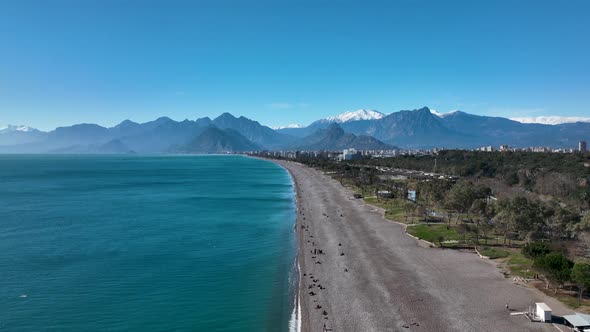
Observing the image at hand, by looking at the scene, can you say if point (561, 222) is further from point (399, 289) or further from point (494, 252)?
point (399, 289)

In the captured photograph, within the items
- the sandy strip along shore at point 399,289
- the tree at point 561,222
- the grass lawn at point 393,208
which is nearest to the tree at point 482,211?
the tree at point 561,222

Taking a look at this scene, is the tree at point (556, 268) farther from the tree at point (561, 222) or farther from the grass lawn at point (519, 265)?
the tree at point (561, 222)

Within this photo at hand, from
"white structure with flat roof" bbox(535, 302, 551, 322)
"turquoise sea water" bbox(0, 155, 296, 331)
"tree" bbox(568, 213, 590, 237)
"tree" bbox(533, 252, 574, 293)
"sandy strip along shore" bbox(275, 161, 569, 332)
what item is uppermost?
"tree" bbox(568, 213, 590, 237)

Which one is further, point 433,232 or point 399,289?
point 433,232

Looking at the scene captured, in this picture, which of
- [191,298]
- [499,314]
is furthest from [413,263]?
[191,298]

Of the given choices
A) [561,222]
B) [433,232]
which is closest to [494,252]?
[433,232]

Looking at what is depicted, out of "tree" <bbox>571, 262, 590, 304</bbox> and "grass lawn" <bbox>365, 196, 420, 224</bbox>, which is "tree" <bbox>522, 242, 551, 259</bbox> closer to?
"tree" <bbox>571, 262, 590, 304</bbox>

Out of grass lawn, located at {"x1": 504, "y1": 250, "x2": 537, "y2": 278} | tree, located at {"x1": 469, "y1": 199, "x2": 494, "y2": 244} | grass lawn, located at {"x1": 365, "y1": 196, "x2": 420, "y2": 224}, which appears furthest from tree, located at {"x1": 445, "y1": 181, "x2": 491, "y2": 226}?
grass lawn, located at {"x1": 504, "y1": 250, "x2": 537, "y2": 278}
